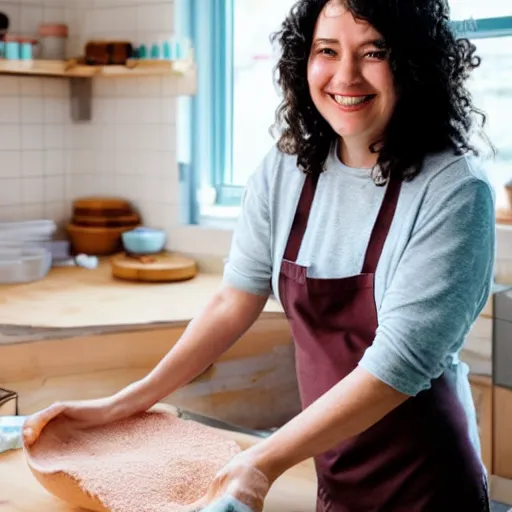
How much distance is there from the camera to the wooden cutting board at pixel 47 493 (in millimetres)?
1287

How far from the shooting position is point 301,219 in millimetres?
1445

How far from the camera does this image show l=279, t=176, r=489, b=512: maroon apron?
1.32 meters

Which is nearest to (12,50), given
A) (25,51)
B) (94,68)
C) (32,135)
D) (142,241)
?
(25,51)

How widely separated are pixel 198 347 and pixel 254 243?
203mm

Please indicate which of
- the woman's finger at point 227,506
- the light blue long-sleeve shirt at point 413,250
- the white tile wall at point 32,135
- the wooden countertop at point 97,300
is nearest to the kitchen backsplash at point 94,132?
the white tile wall at point 32,135

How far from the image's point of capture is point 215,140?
10.6ft

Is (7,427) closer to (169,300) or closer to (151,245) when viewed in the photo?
(169,300)

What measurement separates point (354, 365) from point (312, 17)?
0.55 m

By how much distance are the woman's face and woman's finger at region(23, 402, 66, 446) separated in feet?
2.07

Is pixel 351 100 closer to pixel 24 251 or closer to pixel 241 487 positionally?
pixel 241 487

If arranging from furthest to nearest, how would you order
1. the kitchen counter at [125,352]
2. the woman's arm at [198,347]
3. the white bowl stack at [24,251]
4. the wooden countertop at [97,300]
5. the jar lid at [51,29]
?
the jar lid at [51,29] < the white bowl stack at [24,251] < the wooden countertop at [97,300] < the kitchen counter at [125,352] < the woman's arm at [198,347]

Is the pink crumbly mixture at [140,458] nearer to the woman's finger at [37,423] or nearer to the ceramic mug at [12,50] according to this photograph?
the woman's finger at [37,423]

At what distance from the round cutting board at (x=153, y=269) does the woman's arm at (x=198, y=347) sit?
141 centimetres

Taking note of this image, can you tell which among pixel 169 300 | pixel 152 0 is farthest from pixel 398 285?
pixel 152 0
